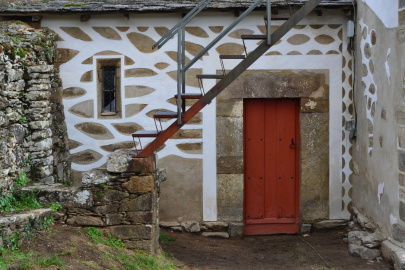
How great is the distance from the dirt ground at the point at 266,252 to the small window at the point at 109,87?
200 centimetres

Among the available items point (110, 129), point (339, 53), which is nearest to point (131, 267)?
point (110, 129)

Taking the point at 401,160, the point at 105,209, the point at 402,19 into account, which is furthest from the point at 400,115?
the point at 105,209

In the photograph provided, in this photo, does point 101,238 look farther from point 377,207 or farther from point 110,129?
point 377,207

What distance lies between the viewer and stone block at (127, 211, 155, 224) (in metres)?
7.53

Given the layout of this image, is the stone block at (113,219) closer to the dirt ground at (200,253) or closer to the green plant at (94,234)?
the green plant at (94,234)

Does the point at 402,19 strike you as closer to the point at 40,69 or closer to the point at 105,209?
the point at 105,209

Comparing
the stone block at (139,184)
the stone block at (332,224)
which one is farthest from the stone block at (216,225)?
the stone block at (139,184)

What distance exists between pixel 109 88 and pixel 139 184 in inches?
106

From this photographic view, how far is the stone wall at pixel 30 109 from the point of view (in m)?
7.57

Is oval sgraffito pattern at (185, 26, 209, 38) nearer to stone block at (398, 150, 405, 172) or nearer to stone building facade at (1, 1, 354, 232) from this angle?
stone building facade at (1, 1, 354, 232)

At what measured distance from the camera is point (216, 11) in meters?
9.48

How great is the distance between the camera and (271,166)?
9.95m

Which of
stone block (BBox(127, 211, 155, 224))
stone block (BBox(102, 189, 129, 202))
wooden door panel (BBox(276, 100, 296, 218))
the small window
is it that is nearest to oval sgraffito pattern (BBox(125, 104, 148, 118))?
the small window

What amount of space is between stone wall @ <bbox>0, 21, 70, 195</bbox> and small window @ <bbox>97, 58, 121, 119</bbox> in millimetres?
Answer: 611
